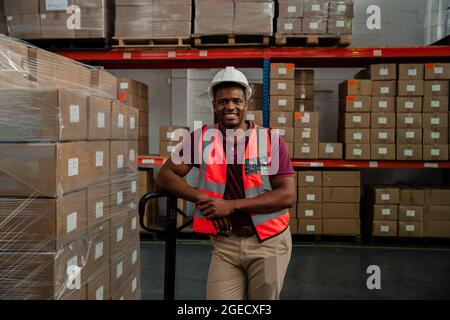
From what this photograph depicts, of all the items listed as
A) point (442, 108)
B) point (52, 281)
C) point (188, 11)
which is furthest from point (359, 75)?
point (52, 281)

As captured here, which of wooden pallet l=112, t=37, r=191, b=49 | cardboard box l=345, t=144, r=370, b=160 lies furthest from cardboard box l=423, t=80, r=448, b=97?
wooden pallet l=112, t=37, r=191, b=49

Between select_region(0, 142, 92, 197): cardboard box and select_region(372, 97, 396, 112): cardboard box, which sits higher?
select_region(372, 97, 396, 112): cardboard box

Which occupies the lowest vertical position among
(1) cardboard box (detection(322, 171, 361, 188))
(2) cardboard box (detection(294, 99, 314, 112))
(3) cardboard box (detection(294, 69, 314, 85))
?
(1) cardboard box (detection(322, 171, 361, 188))

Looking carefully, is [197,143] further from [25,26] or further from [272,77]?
[25,26]

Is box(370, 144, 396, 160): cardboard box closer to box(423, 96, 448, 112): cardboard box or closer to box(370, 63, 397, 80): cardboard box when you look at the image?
box(423, 96, 448, 112): cardboard box

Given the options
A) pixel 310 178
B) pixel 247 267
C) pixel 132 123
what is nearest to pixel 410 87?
pixel 310 178

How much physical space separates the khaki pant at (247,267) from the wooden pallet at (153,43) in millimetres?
3987

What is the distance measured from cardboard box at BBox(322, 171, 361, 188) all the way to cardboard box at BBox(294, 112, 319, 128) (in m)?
0.70

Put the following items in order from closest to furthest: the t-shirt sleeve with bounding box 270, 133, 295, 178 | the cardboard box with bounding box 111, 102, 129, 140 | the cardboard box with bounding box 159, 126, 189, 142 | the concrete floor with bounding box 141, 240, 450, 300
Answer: the t-shirt sleeve with bounding box 270, 133, 295, 178, the cardboard box with bounding box 111, 102, 129, 140, the concrete floor with bounding box 141, 240, 450, 300, the cardboard box with bounding box 159, 126, 189, 142

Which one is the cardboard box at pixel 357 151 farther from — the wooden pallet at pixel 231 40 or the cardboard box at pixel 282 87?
the wooden pallet at pixel 231 40

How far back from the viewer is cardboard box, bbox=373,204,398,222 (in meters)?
5.65

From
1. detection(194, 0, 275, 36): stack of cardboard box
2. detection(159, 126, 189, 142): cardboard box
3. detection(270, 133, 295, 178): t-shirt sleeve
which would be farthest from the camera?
detection(159, 126, 189, 142): cardboard box

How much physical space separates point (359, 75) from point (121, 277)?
4926 millimetres

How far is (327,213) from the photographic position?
567 cm
